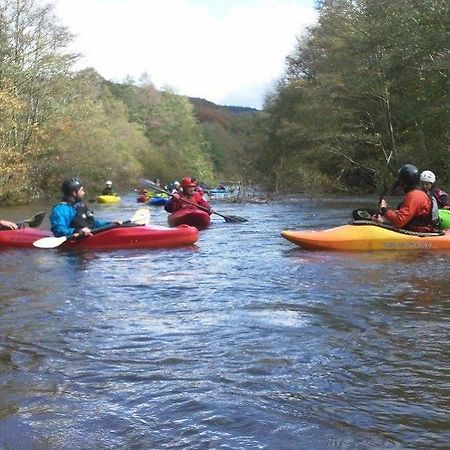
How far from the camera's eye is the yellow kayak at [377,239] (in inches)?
323

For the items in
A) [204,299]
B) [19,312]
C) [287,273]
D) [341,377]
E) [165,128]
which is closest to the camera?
[341,377]

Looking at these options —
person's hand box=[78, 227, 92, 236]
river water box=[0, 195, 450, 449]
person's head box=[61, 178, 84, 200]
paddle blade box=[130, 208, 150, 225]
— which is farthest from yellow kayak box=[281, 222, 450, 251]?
person's head box=[61, 178, 84, 200]

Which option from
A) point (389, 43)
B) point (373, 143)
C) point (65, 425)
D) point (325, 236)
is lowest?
point (65, 425)

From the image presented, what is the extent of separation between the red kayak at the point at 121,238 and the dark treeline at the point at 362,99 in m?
10.6

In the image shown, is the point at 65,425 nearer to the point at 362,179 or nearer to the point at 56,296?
the point at 56,296

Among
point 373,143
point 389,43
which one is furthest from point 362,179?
point 389,43

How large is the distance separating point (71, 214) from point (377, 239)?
400 centimetres

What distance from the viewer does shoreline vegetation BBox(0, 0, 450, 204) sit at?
746 inches

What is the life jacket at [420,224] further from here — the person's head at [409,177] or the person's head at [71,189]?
the person's head at [71,189]

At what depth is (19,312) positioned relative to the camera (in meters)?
5.12

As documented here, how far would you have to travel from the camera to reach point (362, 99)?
2564 cm

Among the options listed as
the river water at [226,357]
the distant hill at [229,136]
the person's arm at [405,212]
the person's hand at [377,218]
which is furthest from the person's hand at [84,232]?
the distant hill at [229,136]

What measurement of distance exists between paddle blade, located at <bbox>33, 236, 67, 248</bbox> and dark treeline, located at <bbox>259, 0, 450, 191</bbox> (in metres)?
11.9

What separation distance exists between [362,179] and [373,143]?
348cm
